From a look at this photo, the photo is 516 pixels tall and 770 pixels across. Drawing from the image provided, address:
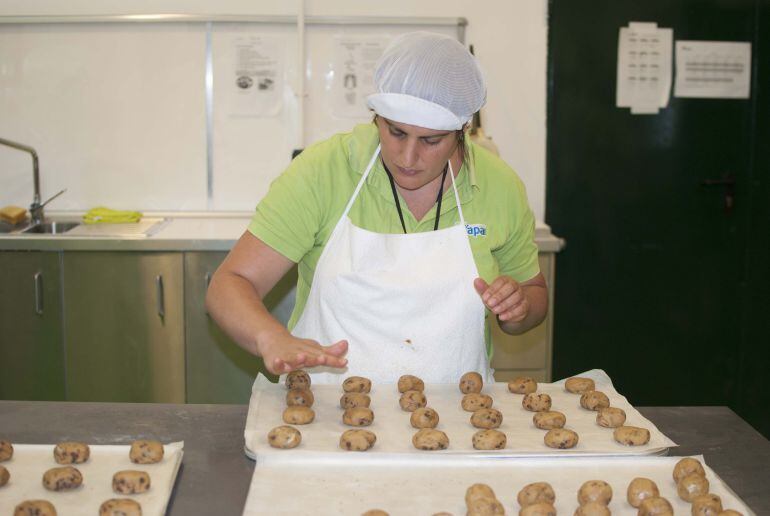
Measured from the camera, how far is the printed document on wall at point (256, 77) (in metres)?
4.14

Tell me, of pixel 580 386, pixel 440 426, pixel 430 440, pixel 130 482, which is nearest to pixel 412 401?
pixel 440 426

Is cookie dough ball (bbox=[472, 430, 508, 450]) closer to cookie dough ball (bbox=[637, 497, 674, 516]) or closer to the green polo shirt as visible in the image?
cookie dough ball (bbox=[637, 497, 674, 516])

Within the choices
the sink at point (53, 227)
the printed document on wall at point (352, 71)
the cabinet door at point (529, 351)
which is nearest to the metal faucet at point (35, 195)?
the sink at point (53, 227)

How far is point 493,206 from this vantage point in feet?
7.49

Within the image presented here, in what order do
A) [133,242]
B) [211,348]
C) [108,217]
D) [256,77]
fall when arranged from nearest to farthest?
[133,242] → [211,348] → [108,217] → [256,77]

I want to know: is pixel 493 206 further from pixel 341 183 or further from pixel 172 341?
pixel 172 341

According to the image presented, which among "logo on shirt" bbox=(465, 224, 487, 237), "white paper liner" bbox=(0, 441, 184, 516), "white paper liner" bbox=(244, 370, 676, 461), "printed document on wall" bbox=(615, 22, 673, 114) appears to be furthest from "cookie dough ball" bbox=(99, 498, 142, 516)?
"printed document on wall" bbox=(615, 22, 673, 114)

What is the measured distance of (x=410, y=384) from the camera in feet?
6.68

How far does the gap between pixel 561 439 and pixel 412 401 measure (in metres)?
→ 0.33

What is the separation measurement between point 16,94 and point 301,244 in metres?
2.54

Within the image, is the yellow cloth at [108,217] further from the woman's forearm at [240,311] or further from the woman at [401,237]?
the woman's forearm at [240,311]

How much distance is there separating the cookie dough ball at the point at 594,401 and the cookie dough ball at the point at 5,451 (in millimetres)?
1160

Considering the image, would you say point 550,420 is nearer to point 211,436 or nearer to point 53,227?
point 211,436

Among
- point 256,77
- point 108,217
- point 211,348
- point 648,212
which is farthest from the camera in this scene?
point 648,212
